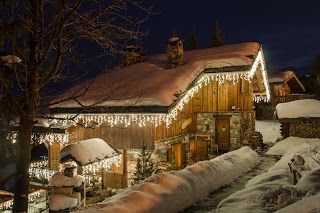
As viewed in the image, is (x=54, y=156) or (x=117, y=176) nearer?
(x=117, y=176)

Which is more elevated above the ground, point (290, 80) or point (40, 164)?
point (290, 80)

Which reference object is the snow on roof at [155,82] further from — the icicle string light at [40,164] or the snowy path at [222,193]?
the snowy path at [222,193]

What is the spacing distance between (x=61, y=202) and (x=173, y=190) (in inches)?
225

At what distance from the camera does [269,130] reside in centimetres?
2967

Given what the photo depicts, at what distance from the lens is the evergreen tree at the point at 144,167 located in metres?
15.0

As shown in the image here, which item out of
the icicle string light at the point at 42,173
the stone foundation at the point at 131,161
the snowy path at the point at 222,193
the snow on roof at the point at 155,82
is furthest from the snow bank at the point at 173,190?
the icicle string light at the point at 42,173

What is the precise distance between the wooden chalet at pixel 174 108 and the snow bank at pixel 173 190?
4.68 m

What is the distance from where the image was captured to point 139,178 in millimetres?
14945

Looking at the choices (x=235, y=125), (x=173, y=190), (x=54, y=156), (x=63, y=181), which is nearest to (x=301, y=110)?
(x=235, y=125)

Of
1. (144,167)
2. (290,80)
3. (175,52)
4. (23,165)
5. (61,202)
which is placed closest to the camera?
(23,165)

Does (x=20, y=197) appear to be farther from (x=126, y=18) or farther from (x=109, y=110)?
(x=109, y=110)

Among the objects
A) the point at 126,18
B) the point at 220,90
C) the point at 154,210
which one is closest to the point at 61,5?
the point at 126,18

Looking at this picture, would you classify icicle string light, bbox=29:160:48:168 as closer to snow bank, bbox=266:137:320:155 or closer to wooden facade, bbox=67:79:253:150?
wooden facade, bbox=67:79:253:150

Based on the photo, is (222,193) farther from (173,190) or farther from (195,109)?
(195,109)
